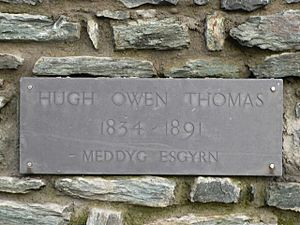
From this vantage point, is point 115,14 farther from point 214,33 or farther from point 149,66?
point 214,33

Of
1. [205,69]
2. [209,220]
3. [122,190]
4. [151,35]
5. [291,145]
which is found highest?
[151,35]

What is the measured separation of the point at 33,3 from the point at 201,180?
854 millimetres

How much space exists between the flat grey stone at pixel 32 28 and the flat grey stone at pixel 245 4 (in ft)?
1.79

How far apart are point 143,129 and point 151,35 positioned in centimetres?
33

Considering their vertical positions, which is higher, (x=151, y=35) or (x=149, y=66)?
(x=151, y=35)

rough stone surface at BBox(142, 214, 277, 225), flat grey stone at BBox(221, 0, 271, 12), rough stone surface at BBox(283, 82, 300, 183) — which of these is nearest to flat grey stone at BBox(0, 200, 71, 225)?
rough stone surface at BBox(142, 214, 277, 225)

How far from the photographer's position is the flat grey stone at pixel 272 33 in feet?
6.89

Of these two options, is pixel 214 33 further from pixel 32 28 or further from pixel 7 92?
pixel 7 92

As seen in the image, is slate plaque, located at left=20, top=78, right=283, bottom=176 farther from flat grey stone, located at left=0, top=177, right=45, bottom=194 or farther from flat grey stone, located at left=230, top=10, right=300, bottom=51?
flat grey stone, located at left=230, top=10, right=300, bottom=51

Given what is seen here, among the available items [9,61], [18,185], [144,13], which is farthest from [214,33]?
[18,185]

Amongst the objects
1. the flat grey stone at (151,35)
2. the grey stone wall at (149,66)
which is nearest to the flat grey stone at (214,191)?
the grey stone wall at (149,66)

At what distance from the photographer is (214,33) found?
211 cm

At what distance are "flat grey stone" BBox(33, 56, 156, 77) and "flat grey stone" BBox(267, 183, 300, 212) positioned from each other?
59cm

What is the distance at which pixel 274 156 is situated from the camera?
2098 millimetres
